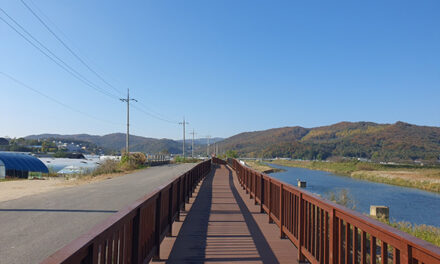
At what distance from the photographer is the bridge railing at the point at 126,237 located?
2111mm

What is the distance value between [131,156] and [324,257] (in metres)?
35.2

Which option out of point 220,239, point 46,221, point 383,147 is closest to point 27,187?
point 46,221

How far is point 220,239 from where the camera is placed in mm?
6062

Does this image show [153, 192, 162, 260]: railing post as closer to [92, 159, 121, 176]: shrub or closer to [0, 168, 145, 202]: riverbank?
[0, 168, 145, 202]: riverbank

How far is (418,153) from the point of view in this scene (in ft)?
412

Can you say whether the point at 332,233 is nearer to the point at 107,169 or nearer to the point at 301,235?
the point at 301,235

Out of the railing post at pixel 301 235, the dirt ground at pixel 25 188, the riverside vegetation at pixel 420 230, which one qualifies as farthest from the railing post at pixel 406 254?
the dirt ground at pixel 25 188

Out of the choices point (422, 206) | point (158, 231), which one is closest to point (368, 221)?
point (158, 231)

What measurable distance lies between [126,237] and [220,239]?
304 cm

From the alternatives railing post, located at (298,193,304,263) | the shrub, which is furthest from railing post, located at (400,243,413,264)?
the shrub

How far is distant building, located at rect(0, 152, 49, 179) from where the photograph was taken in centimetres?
2740

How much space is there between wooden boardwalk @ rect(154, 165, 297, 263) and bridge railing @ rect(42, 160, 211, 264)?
0.40 metres

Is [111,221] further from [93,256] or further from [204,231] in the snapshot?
[204,231]

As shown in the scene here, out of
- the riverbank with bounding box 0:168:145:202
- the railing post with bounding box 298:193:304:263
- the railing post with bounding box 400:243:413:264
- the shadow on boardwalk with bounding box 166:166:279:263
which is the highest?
the railing post with bounding box 400:243:413:264
